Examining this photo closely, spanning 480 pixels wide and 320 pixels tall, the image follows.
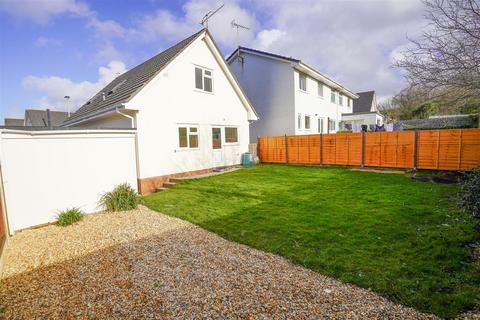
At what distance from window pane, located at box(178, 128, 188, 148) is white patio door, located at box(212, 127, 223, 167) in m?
2.17

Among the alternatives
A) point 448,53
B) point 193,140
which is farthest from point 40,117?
point 448,53

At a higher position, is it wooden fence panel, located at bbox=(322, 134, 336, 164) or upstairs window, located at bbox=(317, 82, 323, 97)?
upstairs window, located at bbox=(317, 82, 323, 97)

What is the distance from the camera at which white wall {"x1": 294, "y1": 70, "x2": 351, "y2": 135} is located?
59.6ft

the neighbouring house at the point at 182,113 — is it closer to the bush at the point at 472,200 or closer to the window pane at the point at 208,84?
the window pane at the point at 208,84

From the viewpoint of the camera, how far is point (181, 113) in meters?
11.6

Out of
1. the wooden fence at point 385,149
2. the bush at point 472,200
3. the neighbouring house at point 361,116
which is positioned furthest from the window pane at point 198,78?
the neighbouring house at point 361,116

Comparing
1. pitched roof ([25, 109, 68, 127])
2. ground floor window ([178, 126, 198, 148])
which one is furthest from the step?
pitched roof ([25, 109, 68, 127])

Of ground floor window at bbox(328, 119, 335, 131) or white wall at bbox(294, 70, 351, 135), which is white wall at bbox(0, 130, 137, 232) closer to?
white wall at bbox(294, 70, 351, 135)

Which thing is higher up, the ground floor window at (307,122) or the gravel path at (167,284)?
the ground floor window at (307,122)

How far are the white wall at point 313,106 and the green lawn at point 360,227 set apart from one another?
8.99 metres

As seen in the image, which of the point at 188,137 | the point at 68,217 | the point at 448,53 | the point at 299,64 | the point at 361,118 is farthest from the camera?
the point at 361,118

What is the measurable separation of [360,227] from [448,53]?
4.09m

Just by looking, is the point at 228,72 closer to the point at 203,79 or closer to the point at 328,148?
the point at 203,79

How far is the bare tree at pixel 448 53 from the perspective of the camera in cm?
463
